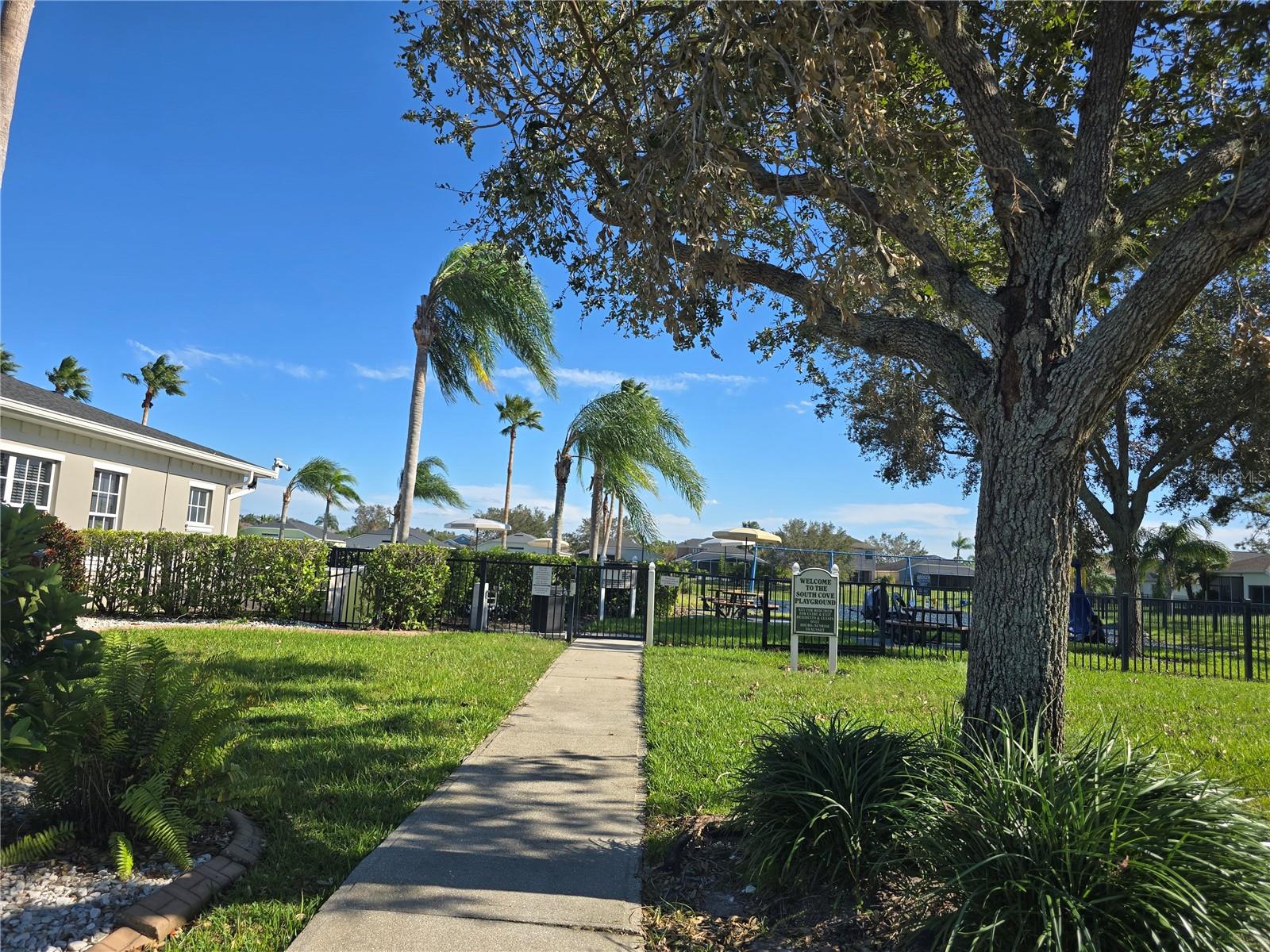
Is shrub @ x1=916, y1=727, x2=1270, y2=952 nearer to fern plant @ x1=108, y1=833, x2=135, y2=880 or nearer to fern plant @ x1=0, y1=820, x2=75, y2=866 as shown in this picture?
fern plant @ x1=108, y1=833, x2=135, y2=880

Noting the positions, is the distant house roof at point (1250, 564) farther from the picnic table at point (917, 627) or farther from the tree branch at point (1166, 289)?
the tree branch at point (1166, 289)

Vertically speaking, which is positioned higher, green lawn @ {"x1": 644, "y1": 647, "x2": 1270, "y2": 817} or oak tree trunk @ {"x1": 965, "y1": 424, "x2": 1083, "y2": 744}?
oak tree trunk @ {"x1": 965, "y1": 424, "x2": 1083, "y2": 744}

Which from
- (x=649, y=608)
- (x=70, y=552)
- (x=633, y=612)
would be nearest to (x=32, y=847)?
(x=649, y=608)

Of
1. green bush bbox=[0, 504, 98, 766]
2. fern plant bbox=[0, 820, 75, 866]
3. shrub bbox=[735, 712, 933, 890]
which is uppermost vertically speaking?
green bush bbox=[0, 504, 98, 766]

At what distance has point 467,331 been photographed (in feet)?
56.4

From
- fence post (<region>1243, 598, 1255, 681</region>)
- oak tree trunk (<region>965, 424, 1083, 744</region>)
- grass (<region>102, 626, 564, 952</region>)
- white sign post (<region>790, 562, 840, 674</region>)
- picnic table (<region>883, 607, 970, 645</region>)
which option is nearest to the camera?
grass (<region>102, 626, 564, 952</region>)

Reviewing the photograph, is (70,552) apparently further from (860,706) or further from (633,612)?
(860,706)

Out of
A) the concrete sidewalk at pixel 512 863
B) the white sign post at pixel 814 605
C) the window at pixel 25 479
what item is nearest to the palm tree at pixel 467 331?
the window at pixel 25 479

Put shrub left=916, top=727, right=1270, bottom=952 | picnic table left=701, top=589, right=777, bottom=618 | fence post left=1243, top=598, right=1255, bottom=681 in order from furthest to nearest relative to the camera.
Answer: picnic table left=701, top=589, right=777, bottom=618 < fence post left=1243, top=598, right=1255, bottom=681 < shrub left=916, top=727, right=1270, bottom=952

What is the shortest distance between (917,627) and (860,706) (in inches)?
253

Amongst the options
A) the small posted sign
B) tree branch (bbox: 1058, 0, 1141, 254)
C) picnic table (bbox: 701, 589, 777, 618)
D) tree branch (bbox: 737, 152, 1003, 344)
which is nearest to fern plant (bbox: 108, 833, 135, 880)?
tree branch (bbox: 737, 152, 1003, 344)

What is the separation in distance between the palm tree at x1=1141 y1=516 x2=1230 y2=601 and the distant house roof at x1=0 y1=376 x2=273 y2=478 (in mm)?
31554

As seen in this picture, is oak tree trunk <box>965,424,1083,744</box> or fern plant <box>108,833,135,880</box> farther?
oak tree trunk <box>965,424,1083,744</box>

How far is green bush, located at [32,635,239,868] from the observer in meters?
3.44
